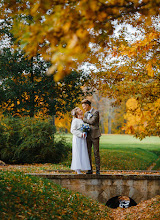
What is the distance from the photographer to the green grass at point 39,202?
5.19m

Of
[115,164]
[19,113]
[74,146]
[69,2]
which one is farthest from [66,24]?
[19,113]

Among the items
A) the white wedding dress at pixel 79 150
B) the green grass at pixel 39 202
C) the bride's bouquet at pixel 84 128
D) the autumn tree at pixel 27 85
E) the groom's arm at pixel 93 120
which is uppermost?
the autumn tree at pixel 27 85

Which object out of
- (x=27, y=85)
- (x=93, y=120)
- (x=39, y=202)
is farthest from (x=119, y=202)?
(x=27, y=85)

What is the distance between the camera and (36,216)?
5195 mm

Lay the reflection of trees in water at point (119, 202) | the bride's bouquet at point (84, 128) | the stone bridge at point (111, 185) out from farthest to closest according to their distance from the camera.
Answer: the reflection of trees in water at point (119, 202), the stone bridge at point (111, 185), the bride's bouquet at point (84, 128)

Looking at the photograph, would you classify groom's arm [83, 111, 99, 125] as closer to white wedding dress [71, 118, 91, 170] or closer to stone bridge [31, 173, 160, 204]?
white wedding dress [71, 118, 91, 170]

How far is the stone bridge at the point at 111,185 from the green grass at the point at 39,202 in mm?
505

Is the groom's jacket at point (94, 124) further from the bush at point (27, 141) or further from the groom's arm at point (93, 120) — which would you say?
the bush at point (27, 141)

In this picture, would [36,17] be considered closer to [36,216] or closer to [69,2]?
[69,2]

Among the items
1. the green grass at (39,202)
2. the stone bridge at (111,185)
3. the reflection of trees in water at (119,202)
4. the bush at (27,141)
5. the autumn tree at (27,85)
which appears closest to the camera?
the green grass at (39,202)

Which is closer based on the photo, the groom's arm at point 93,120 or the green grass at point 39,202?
the green grass at point 39,202

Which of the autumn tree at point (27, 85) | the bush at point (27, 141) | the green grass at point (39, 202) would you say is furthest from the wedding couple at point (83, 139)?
the autumn tree at point (27, 85)

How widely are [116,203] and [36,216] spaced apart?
6.40 metres

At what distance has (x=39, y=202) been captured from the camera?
5.88m
